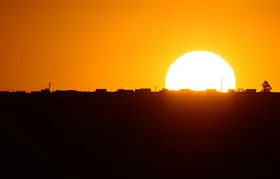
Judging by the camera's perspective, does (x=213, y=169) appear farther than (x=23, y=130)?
No

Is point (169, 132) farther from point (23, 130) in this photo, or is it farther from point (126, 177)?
point (23, 130)

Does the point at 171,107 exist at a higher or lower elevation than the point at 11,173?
higher

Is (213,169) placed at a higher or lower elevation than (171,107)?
lower

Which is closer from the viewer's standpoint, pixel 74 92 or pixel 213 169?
pixel 213 169

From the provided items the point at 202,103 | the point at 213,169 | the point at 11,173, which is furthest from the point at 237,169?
the point at 11,173

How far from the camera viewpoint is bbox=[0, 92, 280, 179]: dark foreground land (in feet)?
152

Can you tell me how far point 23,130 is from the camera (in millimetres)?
49094

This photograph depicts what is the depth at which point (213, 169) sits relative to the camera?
151 feet

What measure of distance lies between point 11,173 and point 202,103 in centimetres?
1263

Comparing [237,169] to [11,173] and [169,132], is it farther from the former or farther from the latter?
[11,173]

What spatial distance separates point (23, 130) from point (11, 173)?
331 centimetres

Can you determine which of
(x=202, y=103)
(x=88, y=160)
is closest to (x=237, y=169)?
(x=202, y=103)

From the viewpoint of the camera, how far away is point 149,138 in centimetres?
4738

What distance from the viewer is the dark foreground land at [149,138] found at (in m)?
46.4
